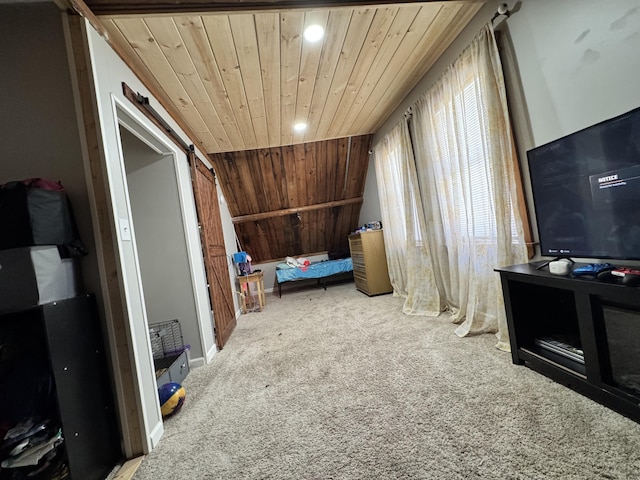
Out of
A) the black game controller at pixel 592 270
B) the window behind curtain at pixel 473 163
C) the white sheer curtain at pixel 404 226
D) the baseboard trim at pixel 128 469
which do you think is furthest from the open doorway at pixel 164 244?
the black game controller at pixel 592 270

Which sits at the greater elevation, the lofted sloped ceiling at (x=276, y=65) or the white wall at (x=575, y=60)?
the lofted sloped ceiling at (x=276, y=65)

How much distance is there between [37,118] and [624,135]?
2.71 m

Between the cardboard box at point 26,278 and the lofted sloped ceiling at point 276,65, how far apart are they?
1.32m

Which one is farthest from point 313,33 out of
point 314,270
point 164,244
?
point 314,270

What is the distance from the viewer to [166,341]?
236cm

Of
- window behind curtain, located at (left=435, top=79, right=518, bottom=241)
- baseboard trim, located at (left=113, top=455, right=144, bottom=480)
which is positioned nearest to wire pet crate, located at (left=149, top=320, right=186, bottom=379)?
baseboard trim, located at (left=113, top=455, right=144, bottom=480)

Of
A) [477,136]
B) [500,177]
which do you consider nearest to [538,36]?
[477,136]

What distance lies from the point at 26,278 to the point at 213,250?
2.02 meters

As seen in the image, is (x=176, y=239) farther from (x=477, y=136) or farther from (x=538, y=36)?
(x=538, y=36)

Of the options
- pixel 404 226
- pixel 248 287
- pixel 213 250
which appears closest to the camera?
pixel 213 250

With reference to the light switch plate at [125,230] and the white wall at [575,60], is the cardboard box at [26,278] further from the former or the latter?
the white wall at [575,60]

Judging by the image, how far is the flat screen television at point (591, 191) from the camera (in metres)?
1.14

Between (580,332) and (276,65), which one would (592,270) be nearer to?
(580,332)

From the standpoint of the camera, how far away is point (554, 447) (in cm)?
105
